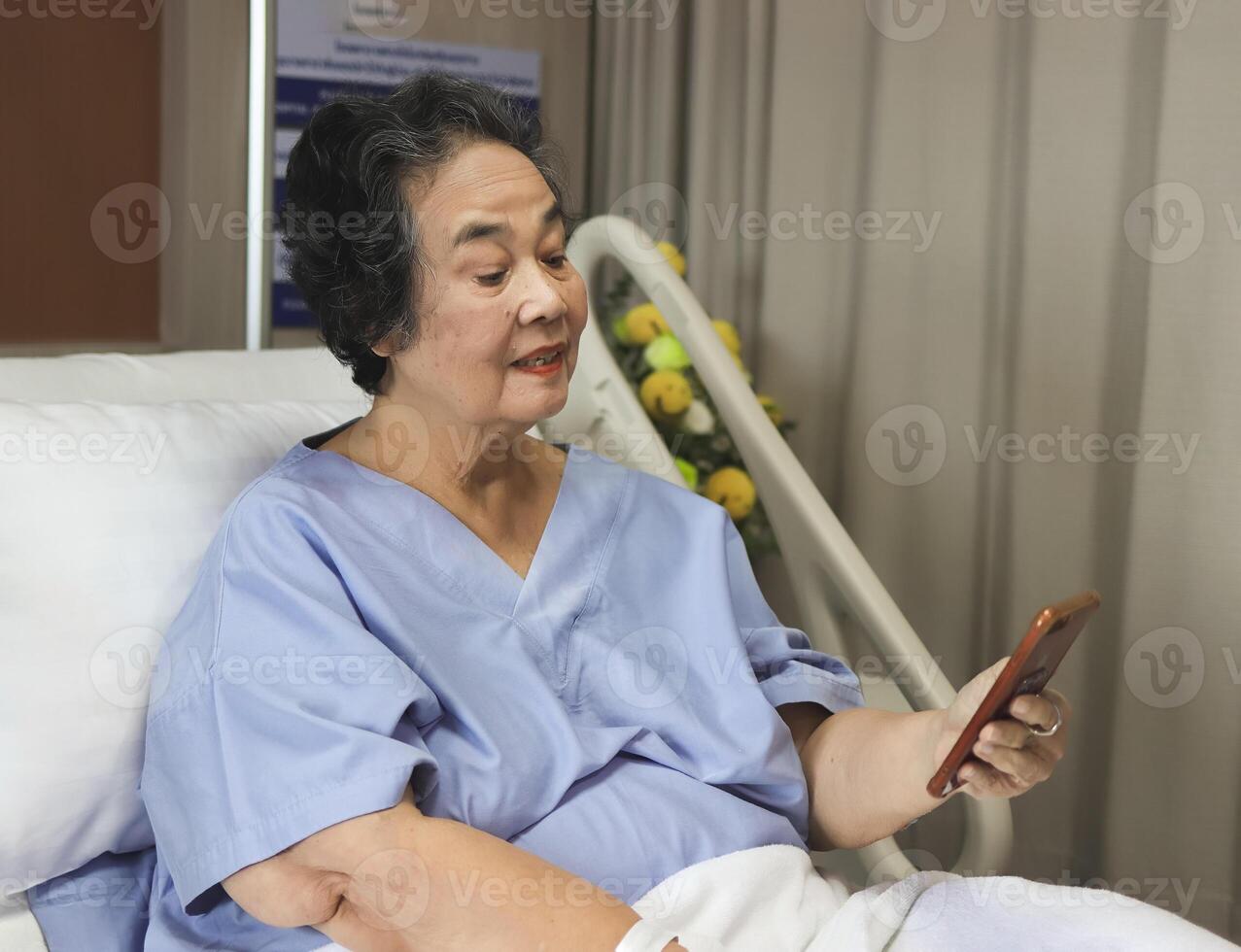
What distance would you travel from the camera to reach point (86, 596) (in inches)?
51.4

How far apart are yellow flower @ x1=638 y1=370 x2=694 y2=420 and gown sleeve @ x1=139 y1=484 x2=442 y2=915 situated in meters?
1.09

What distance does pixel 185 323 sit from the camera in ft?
7.92

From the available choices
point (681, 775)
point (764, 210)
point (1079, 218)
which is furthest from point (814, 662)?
point (764, 210)

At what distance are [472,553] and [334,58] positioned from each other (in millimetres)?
1651

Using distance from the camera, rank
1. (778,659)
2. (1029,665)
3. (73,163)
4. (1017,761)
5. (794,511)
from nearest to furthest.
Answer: (1029,665) → (1017,761) → (778,659) → (794,511) → (73,163)

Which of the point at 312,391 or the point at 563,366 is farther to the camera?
the point at 312,391

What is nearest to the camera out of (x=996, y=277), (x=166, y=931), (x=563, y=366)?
(x=166, y=931)

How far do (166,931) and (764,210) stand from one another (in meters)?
1.92

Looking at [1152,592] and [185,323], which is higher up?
[185,323]

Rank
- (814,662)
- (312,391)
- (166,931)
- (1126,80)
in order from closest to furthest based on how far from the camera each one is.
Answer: (166,931) < (814,662) < (312,391) < (1126,80)

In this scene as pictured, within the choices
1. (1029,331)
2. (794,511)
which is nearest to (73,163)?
(794,511)

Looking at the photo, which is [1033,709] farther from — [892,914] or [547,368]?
[547,368]

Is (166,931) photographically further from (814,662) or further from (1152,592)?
(1152,592)

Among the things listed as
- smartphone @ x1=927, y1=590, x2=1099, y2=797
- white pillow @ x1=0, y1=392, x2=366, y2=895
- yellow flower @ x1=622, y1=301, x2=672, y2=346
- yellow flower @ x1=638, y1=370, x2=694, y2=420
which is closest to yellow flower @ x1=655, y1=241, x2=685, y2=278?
yellow flower @ x1=622, y1=301, x2=672, y2=346
